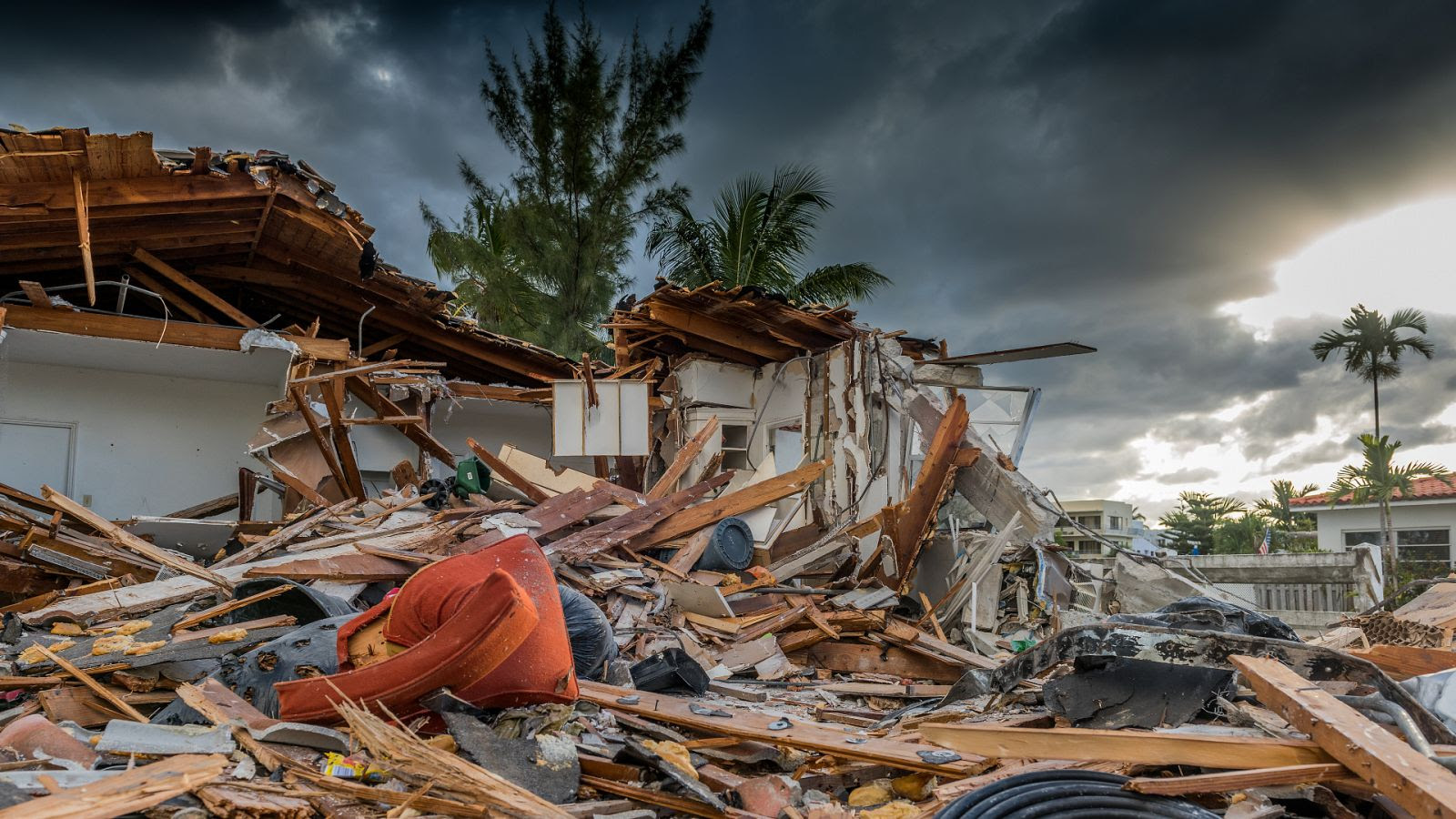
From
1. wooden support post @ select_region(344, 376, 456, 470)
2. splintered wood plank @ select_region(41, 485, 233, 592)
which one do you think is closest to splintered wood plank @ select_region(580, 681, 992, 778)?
splintered wood plank @ select_region(41, 485, 233, 592)

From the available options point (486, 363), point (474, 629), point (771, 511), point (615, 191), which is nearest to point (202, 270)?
point (486, 363)

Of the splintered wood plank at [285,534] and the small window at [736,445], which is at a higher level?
the small window at [736,445]

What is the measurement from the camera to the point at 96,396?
11.1 meters

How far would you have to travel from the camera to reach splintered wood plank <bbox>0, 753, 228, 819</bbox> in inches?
98.3

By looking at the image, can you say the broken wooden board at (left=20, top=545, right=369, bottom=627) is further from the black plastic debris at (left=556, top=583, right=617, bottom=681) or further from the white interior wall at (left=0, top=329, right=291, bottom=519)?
the white interior wall at (left=0, top=329, right=291, bottom=519)

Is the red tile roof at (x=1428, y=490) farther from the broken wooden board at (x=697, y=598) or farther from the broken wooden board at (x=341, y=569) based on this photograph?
the broken wooden board at (x=341, y=569)

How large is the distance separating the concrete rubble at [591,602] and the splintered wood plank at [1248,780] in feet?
0.04

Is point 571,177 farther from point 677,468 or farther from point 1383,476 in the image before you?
point 1383,476

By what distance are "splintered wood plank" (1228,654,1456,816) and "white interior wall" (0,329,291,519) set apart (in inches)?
432

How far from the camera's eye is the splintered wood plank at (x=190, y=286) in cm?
956

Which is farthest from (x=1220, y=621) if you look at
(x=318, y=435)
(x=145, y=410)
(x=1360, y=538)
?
(x=1360, y=538)

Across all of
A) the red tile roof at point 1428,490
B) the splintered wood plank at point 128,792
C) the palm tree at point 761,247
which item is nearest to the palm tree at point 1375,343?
the red tile roof at point 1428,490

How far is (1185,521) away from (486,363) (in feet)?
128

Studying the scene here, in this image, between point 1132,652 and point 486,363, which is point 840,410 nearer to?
point 486,363
